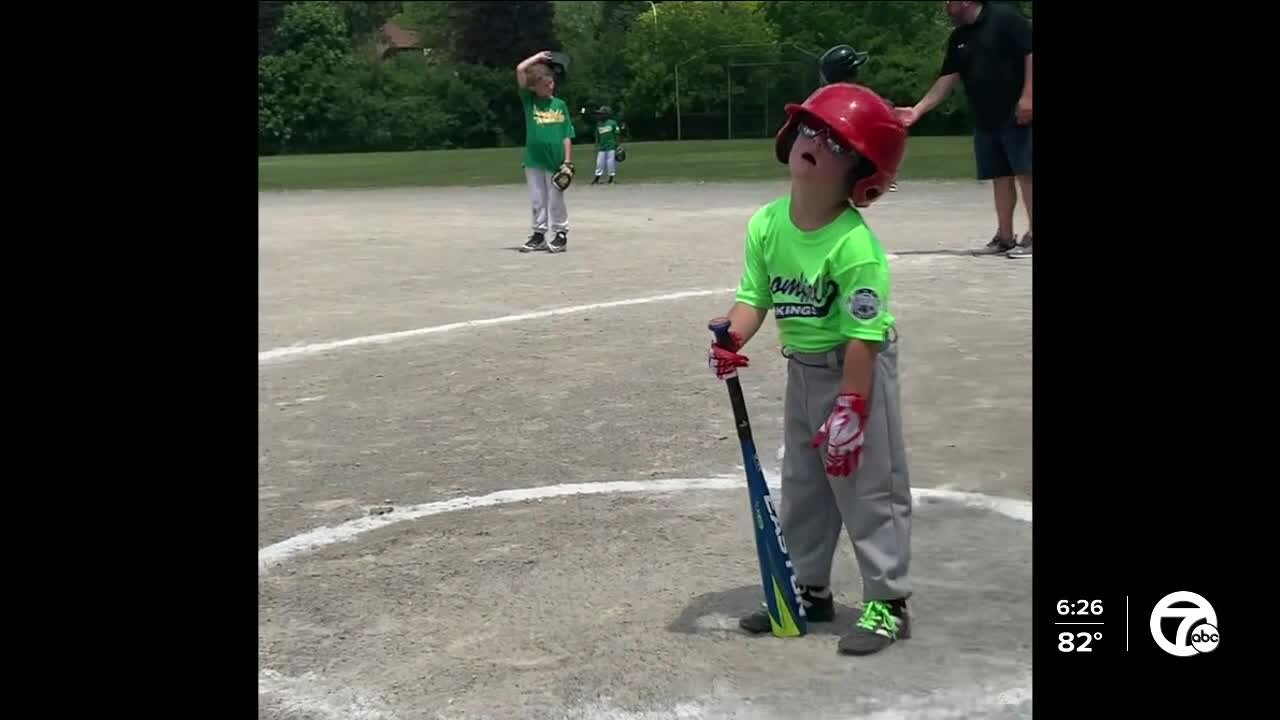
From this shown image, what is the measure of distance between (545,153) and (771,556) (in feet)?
32.8

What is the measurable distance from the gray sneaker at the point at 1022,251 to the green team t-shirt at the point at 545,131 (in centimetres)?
446

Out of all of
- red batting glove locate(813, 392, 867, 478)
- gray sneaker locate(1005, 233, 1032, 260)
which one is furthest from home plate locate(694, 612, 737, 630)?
gray sneaker locate(1005, 233, 1032, 260)

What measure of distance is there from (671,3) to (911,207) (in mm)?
77360

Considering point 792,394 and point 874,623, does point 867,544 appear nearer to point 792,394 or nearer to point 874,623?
point 874,623

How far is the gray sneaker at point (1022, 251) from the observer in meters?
11.2

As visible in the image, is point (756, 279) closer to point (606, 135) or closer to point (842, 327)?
point (842, 327)

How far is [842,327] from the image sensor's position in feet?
11.7

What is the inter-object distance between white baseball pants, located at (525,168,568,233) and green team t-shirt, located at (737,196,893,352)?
964 cm

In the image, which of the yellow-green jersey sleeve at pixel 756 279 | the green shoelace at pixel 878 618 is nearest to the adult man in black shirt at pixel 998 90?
the yellow-green jersey sleeve at pixel 756 279

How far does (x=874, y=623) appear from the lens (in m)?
3.69

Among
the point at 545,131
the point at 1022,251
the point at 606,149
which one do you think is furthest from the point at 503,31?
the point at 1022,251

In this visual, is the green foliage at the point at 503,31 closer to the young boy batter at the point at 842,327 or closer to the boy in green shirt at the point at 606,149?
the boy in green shirt at the point at 606,149
